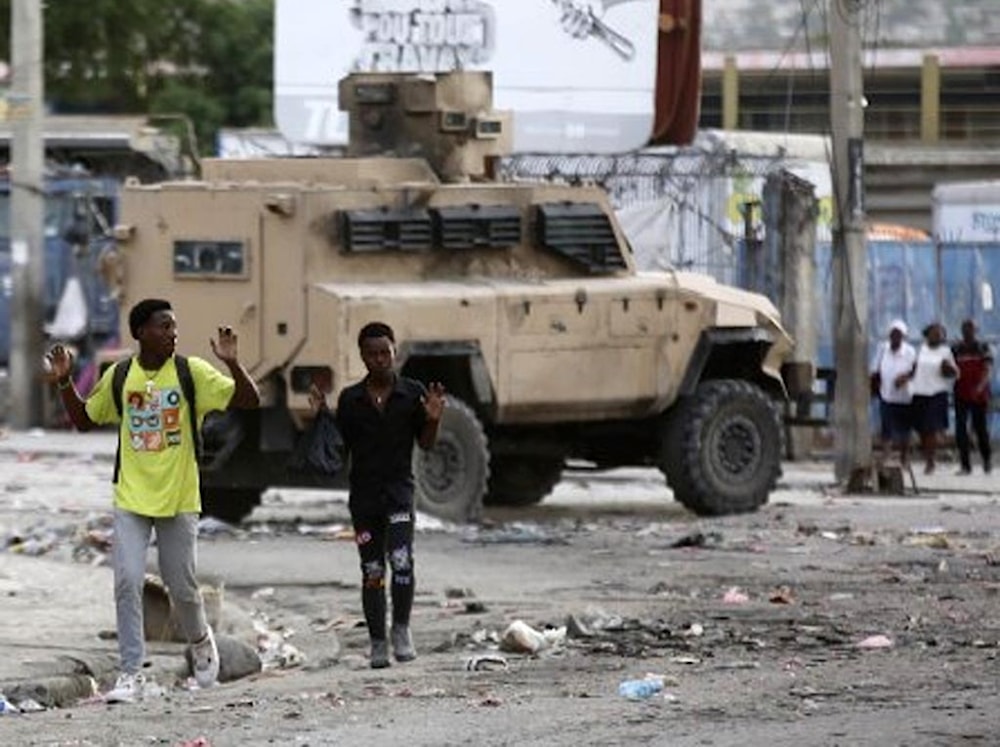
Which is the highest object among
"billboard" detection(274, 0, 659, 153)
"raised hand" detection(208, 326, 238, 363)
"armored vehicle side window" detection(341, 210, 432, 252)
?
"billboard" detection(274, 0, 659, 153)

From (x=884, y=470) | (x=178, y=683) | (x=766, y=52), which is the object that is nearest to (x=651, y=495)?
(x=884, y=470)

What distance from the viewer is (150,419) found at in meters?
13.1

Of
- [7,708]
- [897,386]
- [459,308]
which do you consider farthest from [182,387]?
[897,386]

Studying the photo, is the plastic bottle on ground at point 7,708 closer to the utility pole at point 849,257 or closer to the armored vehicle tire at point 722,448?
the armored vehicle tire at point 722,448

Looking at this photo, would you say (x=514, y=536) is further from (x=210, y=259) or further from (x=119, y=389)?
(x=119, y=389)

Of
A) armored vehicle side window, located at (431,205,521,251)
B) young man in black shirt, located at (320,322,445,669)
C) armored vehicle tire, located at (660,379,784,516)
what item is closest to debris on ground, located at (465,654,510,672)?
young man in black shirt, located at (320,322,445,669)

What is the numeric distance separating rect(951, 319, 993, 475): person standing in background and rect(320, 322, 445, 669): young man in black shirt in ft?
53.1

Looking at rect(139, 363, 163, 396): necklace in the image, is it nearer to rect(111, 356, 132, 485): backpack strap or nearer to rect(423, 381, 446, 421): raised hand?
rect(111, 356, 132, 485): backpack strap

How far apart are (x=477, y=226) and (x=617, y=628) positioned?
7.76 meters

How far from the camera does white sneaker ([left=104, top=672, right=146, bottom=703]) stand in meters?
12.8

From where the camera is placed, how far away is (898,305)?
32.9 meters

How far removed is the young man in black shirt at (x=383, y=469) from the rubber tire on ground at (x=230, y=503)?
29.1 feet

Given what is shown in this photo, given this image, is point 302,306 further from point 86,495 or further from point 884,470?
point 884,470

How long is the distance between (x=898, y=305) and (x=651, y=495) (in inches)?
256
